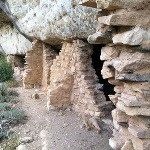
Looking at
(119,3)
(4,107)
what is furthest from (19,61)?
(119,3)

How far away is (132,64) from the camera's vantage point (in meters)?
3.95

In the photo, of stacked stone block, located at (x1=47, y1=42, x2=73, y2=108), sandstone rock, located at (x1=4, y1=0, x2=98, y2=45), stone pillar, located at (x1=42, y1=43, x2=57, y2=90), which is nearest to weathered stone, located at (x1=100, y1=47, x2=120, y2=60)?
sandstone rock, located at (x1=4, y1=0, x2=98, y2=45)

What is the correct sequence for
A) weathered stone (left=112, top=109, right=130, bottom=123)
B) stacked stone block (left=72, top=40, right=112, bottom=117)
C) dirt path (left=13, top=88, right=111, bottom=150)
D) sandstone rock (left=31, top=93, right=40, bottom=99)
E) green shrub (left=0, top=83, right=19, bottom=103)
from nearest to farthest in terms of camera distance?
weathered stone (left=112, top=109, right=130, bottom=123) < dirt path (left=13, top=88, right=111, bottom=150) < stacked stone block (left=72, top=40, right=112, bottom=117) < green shrub (left=0, top=83, right=19, bottom=103) < sandstone rock (left=31, top=93, right=40, bottom=99)

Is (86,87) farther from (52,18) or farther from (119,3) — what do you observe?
(119,3)

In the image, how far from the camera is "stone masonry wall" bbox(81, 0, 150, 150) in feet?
12.9

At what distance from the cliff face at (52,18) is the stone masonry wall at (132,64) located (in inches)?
139

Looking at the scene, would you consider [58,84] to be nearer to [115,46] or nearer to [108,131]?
[108,131]

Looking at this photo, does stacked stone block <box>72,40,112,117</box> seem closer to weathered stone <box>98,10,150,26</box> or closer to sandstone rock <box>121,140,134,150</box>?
sandstone rock <box>121,140,134,150</box>

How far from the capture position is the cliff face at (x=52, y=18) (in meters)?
8.05

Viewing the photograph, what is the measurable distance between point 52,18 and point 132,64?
225 inches

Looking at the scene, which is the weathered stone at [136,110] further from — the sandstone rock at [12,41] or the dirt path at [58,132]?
the sandstone rock at [12,41]

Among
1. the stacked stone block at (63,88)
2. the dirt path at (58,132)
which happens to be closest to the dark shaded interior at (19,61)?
the dirt path at (58,132)

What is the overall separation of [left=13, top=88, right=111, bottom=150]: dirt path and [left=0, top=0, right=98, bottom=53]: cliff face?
1.96 m

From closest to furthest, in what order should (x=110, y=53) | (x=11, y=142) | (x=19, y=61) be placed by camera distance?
1. (x=110, y=53)
2. (x=11, y=142)
3. (x=19, y=61)
